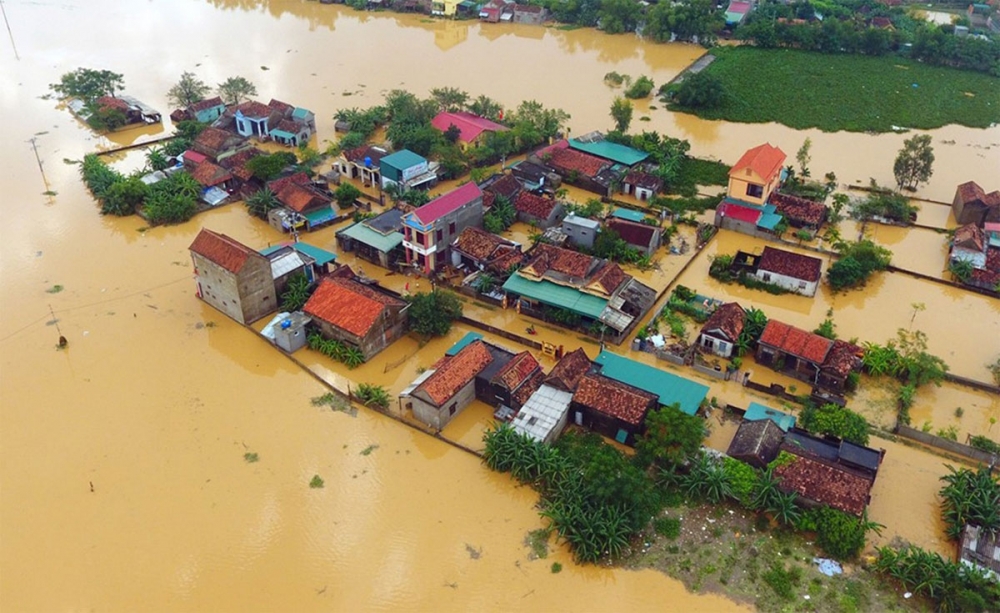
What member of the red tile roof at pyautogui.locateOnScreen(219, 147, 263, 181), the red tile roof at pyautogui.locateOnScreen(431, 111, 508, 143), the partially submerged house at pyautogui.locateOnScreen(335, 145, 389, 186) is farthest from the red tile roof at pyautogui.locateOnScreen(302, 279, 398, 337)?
the red tile roof at pyautogui.locateOnScreen(431, 111, 508, 143)

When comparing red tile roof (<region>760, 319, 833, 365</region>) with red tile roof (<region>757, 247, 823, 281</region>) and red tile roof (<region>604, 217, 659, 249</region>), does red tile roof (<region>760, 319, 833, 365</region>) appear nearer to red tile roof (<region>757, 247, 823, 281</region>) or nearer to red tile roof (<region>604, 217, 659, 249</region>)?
red tile roof (<region>757, 247, 823, 281</region>)

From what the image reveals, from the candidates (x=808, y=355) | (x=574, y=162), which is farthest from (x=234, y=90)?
(x=808, y=355)

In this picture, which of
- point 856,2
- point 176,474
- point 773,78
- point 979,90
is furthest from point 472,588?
point 856,2

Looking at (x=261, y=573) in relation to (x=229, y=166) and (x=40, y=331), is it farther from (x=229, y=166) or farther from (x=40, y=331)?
(x=229, y=166)

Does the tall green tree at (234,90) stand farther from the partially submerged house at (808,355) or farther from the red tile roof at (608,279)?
the partially submerged house at (808,355)

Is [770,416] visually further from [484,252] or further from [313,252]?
[313,252]

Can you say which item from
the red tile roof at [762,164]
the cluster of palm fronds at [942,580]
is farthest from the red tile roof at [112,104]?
the cluster of palm fronds at [942,580]
